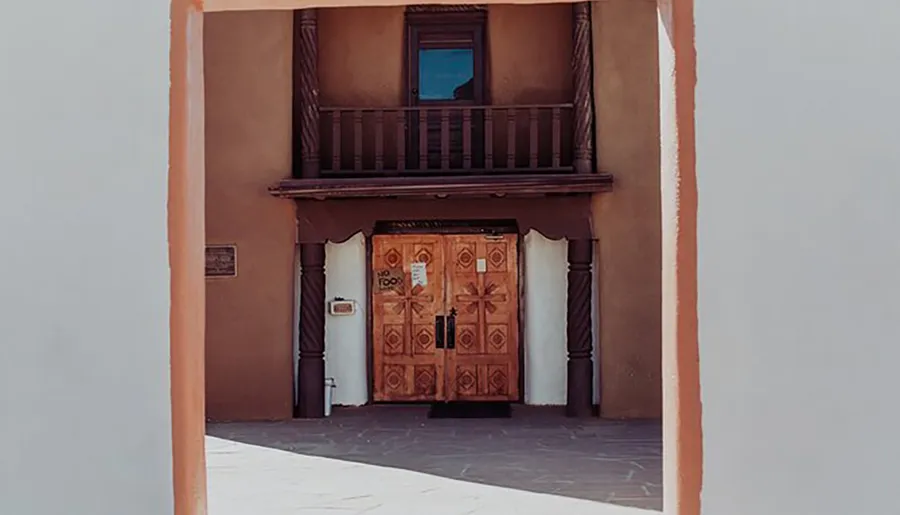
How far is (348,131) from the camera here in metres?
10.9

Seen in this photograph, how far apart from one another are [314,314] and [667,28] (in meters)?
7.59

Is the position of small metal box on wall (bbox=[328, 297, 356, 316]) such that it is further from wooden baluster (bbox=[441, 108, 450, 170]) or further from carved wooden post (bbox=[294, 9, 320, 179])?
wooden baluster (bbox=[441, 108, 450, 170])

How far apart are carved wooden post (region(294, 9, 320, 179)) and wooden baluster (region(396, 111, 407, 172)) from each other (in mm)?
1050

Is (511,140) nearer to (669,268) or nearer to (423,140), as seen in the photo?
(423,140)

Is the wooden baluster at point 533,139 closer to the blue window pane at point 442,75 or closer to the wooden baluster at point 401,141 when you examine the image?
the blue window pane at point 442,75

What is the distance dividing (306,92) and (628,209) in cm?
444

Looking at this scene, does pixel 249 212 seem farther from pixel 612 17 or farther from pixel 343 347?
pixel 612 17

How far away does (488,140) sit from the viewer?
10.5m
